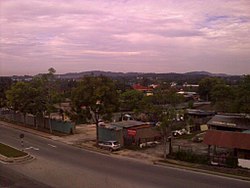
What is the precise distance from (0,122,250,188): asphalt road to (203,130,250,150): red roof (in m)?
4.62

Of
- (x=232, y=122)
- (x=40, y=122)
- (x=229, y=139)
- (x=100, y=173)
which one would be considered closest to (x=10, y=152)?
(x=100, y=173)

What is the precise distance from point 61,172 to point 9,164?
6.17m

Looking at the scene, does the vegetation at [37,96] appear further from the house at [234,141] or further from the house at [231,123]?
the house at [234,141]

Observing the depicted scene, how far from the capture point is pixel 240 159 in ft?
96.9

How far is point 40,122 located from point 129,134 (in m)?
21.3

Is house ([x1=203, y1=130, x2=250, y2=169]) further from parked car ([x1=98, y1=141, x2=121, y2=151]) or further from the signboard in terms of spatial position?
the signboard

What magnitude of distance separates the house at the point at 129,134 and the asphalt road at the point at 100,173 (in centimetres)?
491

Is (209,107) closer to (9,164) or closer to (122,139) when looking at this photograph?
(122,139)

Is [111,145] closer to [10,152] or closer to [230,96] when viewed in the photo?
[10,152]

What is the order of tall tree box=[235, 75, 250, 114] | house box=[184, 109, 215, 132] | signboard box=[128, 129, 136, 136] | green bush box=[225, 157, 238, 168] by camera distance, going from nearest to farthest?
1. green bush box=[225, 157, 238, 168]
2. tall tree box=[235, 75, 250, 114]
3. signboard box=[128, 129, 136, 136]
4. house box=[184, 109, 215, 132]

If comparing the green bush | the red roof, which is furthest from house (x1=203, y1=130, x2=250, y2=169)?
the green bush

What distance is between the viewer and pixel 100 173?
2791cm

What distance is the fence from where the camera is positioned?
51031 mm

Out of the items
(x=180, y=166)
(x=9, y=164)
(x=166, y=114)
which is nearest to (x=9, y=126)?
(x=9, y=164)
